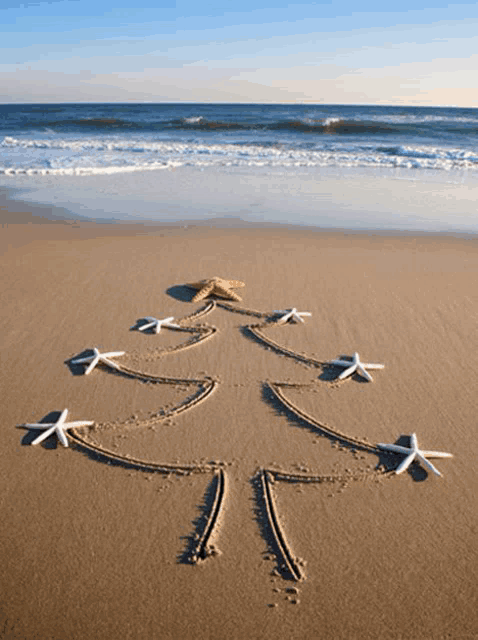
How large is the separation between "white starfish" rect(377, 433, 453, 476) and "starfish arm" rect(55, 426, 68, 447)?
2333 mm

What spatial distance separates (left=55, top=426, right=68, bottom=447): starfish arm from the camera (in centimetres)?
402

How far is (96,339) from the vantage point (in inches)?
225

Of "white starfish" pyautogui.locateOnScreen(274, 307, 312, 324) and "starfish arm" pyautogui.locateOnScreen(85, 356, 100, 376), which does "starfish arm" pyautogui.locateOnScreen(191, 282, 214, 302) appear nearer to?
"white starfish" pyautogui.locateOnScreen(274, 307, 312, 324)

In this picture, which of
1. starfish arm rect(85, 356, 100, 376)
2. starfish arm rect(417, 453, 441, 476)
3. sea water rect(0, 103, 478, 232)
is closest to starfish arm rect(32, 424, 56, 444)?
starfish arm rect(85, 356, 100, 376)

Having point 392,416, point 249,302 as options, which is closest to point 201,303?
point 249,302

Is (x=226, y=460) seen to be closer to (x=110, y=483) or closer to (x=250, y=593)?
(x=110, y=483)

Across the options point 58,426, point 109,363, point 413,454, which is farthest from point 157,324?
point 413,454

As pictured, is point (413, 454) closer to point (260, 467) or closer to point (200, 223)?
point (260, 467)

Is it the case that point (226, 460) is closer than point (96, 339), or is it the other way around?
point (226, 460)

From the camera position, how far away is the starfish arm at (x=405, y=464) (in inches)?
152

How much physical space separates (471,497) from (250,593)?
1.71m

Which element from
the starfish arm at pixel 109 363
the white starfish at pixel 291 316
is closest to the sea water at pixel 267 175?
the white starfish at pixel 291 316

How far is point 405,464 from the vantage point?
388 centimetres

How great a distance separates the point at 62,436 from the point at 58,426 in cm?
13
